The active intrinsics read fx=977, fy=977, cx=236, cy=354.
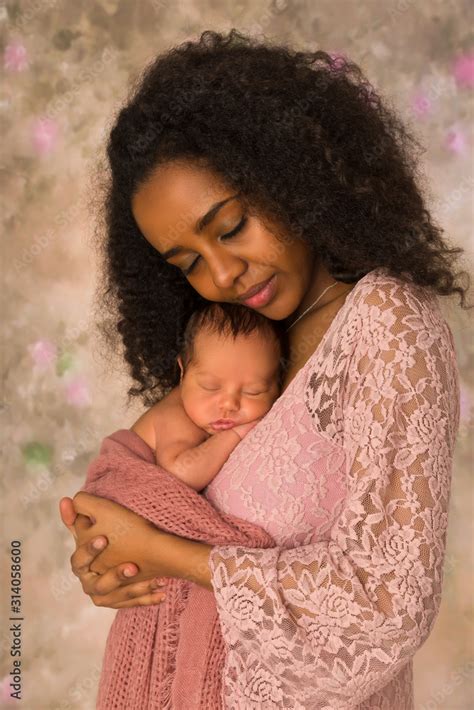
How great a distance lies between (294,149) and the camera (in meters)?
1.99

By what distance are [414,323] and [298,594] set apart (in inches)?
20.2

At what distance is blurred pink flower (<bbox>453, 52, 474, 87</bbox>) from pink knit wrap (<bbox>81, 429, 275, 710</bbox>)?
191 cm

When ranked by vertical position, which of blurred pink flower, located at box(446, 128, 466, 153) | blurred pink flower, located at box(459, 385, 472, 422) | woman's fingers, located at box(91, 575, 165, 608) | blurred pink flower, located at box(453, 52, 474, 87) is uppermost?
blurred pink flower, located at box(453, 52, 474, 87)

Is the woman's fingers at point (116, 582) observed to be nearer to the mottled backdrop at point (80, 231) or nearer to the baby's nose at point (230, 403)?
the baby's nose at point (230, 403)

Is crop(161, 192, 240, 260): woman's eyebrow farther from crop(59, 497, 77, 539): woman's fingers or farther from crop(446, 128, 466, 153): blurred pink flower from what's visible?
crop(446, 128, 466, 153): blurred pink flower

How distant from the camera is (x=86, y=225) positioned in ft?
11.3

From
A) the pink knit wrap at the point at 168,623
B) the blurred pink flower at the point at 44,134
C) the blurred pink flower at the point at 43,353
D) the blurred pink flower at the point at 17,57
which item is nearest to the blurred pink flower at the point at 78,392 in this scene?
the blurred pink flower at the point at 43,353

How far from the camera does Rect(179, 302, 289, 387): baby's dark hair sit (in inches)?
87.2

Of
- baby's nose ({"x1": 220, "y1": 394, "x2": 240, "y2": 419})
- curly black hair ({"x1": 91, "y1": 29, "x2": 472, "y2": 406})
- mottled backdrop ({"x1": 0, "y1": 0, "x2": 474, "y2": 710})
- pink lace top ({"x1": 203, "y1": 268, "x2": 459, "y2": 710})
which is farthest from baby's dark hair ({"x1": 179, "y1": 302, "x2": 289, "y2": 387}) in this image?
mottled backdrop ({"x1": 0, "y1": 0, "x2": 474, "y2": 710})

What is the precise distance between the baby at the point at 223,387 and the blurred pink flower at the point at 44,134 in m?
1.47

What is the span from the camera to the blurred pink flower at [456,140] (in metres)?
3.34

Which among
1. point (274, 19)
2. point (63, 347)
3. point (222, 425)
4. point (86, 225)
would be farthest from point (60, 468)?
point (274, 19)

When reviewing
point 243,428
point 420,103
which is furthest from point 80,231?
point 243,428

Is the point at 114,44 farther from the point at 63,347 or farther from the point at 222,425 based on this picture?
the point at 222,425
